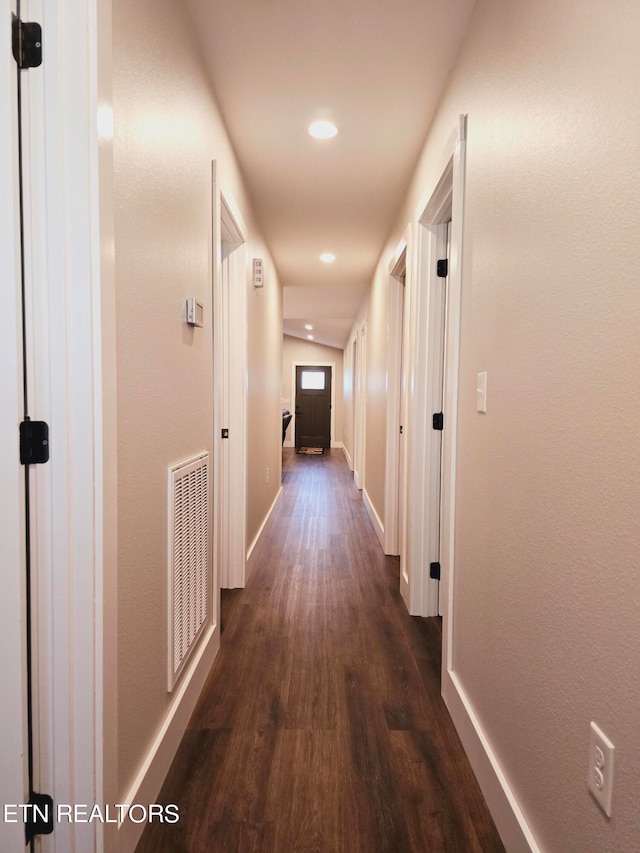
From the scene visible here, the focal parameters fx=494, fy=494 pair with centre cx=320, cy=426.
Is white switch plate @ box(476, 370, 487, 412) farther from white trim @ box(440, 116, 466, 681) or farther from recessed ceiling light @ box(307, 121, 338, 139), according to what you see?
recessed ceiling light @ box(307, 121, 338, 139)

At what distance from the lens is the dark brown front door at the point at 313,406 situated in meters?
11.7

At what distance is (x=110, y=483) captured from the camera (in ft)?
3.56

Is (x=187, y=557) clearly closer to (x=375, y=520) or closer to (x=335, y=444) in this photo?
(x=375, y=520)

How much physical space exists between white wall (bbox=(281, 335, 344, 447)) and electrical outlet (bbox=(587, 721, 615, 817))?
10.7 m

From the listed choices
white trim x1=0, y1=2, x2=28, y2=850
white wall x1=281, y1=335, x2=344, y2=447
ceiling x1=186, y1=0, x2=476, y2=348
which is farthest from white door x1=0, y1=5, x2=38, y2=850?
white wall x1=281, y1=335, x2=344, y2=447

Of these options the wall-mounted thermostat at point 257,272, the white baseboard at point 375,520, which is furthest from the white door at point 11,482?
the white baseboard at point 375,520

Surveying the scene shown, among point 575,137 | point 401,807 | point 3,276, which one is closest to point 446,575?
point 401,807

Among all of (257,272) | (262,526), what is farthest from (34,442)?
(262,526)

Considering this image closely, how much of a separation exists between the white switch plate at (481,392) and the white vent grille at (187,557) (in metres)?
0.99

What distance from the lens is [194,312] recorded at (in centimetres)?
176

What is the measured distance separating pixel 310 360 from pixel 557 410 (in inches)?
427

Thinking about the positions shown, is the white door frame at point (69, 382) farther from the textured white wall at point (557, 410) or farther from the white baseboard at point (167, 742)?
the textured white wall at point (557, 410)

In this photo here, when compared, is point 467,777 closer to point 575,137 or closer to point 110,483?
point 110,483

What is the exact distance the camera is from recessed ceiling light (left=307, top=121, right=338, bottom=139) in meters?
2.40
